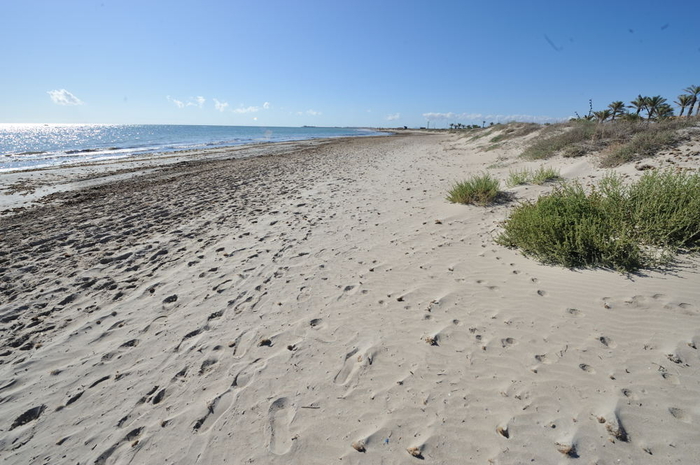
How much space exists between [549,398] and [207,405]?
2.74 metres

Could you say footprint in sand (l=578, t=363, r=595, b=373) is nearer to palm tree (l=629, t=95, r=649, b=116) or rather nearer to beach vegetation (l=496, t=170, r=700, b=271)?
beach vegetation (l=496, t=170, r=700, b=271)

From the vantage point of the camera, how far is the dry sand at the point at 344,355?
2.21 m

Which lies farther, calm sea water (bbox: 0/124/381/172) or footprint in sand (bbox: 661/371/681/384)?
calm sea water (bbox: 0/124/381/172)

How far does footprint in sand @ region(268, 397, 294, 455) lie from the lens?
87.9 inches

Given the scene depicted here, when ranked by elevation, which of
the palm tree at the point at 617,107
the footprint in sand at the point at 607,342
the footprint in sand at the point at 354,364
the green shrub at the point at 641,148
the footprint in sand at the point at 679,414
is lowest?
the footprint in sand at the point at 354,364

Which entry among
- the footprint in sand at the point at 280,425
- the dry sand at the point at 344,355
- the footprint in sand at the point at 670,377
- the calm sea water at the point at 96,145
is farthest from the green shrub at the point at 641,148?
the calm sea water at the point at 96,145

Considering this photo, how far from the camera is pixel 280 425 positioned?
240 centimetres

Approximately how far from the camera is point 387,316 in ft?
11.7

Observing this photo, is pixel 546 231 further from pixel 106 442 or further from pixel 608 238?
pixel 106 442

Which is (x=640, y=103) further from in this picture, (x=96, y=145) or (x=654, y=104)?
(x=96, y=145)

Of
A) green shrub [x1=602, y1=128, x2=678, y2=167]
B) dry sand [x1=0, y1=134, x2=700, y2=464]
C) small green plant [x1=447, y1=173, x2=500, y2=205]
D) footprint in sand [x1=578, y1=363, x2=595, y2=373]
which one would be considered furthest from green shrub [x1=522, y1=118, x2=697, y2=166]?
footprint in sand [x1=578, y1=363, x2=595, y2=373]

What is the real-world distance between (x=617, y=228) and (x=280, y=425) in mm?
4880

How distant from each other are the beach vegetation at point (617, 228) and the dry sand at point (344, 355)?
25cm

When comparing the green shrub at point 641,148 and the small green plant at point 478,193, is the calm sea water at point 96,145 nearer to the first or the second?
the small green plant at point 478,193
